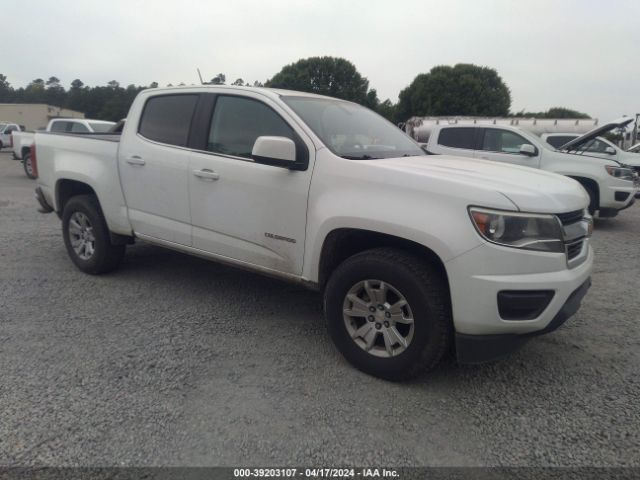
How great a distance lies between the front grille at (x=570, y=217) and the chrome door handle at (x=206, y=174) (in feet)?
7.81

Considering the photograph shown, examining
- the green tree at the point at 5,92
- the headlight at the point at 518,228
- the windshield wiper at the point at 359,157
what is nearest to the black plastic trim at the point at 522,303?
the headlight at the point at 518,228

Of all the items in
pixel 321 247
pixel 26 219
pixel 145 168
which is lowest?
pixel 26 219

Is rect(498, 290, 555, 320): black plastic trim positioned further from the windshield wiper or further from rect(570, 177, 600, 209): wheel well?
rect(570, 177, 600, 209): wheel well

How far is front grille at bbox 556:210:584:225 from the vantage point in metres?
2.79

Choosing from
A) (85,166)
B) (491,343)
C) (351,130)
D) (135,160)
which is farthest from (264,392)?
(85,166)

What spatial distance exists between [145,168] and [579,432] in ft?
12.2

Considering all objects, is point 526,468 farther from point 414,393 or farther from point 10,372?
point 10,372

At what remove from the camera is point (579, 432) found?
101 inches

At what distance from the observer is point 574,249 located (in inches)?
116

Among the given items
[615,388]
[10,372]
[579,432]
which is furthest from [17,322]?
[615,388]

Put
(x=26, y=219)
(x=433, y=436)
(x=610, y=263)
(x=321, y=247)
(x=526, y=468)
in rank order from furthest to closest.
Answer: (x=26, y=219) < (x=610, y=263) < (x=321, y=247) < (x=433, y=436) < (x=526, y=468)

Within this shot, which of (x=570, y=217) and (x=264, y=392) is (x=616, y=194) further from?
(x=264, y=392)

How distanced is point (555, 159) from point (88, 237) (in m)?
7.72

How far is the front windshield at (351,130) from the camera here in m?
3.47
